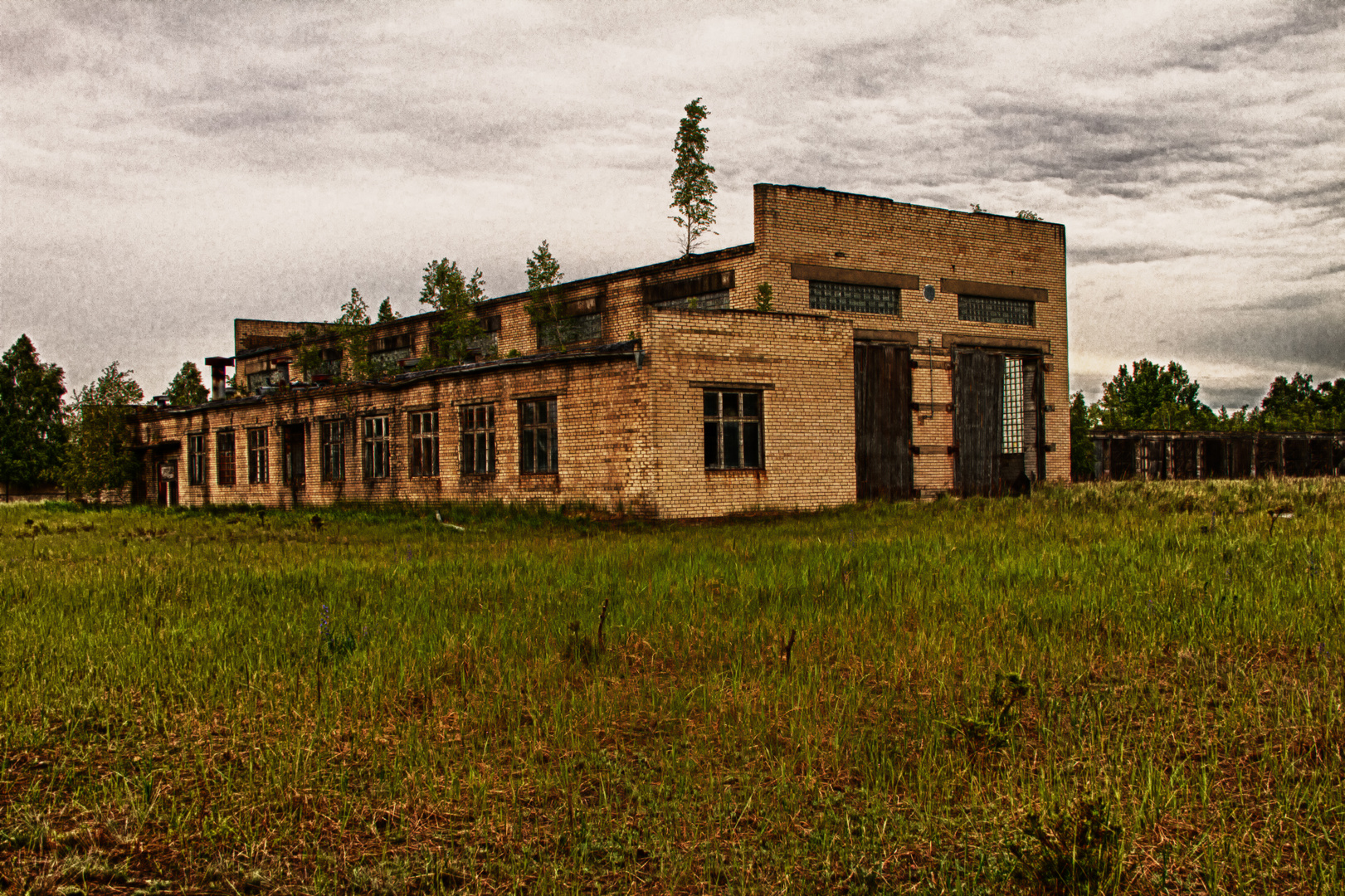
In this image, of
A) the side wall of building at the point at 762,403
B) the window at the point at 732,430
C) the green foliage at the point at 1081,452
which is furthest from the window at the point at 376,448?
the green foliage at the point at 1081,452

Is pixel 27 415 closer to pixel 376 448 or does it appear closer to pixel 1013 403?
pixel 376 448

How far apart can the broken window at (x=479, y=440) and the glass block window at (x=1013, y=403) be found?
15711mm

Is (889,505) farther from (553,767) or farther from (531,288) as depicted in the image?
(531,288)

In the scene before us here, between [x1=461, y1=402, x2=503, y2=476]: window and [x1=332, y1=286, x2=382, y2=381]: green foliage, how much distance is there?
59.2 ft

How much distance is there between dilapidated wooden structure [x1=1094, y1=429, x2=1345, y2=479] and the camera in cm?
3625

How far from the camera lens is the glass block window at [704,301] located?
28584 millimetres

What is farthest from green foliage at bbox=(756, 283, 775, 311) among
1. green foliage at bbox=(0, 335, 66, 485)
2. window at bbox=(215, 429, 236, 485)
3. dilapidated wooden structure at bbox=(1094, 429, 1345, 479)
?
green foliage at bbox=(0, 335, 66, 485)

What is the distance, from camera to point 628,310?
31719 millimetres

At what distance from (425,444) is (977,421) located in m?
14.1

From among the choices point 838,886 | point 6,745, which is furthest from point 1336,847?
point 6,745

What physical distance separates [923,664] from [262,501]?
92.2 ft

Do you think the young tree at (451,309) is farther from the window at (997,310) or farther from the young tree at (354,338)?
the window at (997,310)

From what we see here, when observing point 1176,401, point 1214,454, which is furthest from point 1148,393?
point 1214,454

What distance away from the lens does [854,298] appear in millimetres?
28672
